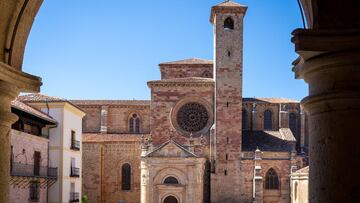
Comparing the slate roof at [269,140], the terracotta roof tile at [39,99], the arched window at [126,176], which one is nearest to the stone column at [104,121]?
the arched window at [126,176]

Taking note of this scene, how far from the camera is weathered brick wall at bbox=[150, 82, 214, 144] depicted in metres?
45.0

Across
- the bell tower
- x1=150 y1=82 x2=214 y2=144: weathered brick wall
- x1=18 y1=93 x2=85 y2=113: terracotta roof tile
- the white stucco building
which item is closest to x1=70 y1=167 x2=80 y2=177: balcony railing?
the white stucco building

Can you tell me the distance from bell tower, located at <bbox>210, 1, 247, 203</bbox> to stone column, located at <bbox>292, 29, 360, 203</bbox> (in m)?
38.8

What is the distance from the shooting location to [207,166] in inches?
1752

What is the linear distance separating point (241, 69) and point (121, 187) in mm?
13283

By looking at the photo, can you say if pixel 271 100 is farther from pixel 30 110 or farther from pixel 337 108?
pixel 337 108

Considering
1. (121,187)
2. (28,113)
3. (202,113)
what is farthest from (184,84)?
(28,113)

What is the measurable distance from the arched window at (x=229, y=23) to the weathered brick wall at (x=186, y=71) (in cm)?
435

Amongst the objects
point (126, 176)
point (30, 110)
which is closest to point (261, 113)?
point (126, 176)

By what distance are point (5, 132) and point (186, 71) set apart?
143ft

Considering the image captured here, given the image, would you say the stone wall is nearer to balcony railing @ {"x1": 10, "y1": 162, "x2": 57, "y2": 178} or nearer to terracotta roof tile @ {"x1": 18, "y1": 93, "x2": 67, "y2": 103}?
terracotta roof tile @ {"x1": 18, "y1": 93, "x2": 67, "y2": 103}

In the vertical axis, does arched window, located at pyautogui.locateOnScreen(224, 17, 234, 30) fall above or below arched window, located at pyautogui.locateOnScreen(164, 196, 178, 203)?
above

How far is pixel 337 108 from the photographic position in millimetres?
4449

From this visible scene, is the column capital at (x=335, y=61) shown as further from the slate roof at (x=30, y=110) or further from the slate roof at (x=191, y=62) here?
the slate roof at (x=191, y=62)
